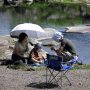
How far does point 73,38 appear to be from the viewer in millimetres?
41156

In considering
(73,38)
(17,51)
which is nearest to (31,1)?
(73,38)

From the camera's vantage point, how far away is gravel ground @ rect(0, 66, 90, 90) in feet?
50.6

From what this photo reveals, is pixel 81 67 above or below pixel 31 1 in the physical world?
above

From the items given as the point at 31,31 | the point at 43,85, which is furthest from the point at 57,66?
the point at 31,31

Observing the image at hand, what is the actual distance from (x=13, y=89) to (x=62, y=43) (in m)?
4.75

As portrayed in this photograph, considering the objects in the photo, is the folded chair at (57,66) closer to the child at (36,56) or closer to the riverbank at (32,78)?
the riverbank at (32,78)

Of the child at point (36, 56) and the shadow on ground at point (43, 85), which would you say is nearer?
the shadow on ground at point (43, 85)

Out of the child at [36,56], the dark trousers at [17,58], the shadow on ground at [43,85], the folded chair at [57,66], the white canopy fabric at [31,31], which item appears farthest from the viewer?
the white canopy fabric at [31,31]

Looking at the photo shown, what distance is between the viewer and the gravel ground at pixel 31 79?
1543cm

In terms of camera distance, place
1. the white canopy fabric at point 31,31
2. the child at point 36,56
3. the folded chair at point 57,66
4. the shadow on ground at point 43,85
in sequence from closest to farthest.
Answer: the folded chair at point 57,66 < the shadow on ground at point 43,85 < the child at point 36,56 < the white canopy fabric at point 31,31

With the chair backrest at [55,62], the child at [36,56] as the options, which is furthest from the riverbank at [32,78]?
the child at [36,56]

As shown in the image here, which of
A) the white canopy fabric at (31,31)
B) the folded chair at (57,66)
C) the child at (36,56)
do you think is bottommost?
the white canopy fabric at (31,31)

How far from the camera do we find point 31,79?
16812 mm

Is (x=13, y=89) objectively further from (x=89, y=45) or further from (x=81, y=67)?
(x=89, y=45)
